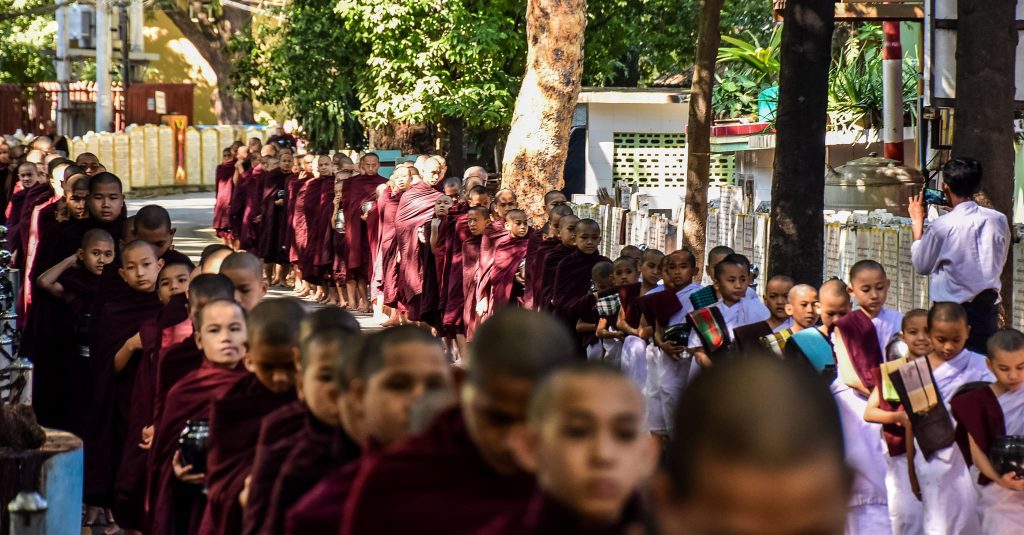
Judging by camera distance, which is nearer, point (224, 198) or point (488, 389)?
point (488, 389)

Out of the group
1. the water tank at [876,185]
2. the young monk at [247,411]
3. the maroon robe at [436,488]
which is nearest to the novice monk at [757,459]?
the maroon robe at [436,488]

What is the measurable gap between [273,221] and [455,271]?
591cm

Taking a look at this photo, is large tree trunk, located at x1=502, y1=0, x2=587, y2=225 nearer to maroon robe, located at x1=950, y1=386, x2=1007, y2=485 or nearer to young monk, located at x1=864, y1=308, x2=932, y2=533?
young monk, located at x1=864, y1=308, x2=932, y2=533

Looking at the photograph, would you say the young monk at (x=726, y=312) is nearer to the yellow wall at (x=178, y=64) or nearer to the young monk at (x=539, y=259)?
the young monk at (x=539, y=259)

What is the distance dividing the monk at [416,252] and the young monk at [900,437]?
351 inches

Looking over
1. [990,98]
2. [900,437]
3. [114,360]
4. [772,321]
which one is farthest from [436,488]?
[990,98]

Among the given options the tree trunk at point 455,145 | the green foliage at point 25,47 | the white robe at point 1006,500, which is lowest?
the white robe at point 1006,500

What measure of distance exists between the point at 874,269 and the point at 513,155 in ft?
35.2

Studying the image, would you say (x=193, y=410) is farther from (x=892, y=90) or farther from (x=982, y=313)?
(x=892, y=90)

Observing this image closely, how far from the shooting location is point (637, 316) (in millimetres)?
10750

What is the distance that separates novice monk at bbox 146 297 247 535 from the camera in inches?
232

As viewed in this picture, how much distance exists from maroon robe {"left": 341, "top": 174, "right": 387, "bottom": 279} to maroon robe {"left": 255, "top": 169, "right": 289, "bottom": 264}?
2.05 metres

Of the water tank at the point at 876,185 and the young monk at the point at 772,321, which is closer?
the young monk at the point at 772,321

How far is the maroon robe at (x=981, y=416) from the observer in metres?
6.79
